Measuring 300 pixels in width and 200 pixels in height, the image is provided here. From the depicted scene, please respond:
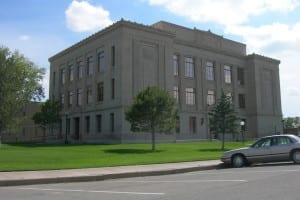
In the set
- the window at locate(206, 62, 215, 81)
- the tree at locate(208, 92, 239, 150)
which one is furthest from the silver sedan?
the window at locate(206, 62, 215, 81)

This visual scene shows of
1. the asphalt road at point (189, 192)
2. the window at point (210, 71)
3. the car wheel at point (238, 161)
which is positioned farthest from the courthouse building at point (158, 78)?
the asphalt road at point (189, 192)

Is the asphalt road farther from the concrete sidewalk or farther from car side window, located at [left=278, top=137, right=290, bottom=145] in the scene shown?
car side window, located at [left=278, top=137, right=290, bottom=145]

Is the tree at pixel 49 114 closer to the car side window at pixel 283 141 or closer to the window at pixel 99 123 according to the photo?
the window at pixel 99 123

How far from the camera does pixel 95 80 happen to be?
57.2m

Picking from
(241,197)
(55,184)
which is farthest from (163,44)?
(241,197)

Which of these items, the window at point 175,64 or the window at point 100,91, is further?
the window at point 175,64

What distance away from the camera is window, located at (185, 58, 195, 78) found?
62.4 metres

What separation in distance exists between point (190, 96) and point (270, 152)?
42489mm

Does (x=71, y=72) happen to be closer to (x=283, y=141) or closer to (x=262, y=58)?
(x=262, y=58)

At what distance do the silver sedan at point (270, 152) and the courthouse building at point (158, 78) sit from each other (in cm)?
2914

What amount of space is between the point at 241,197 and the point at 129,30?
1744 inches

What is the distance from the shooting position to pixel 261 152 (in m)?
20.5

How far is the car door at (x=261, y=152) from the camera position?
2042 centimetres

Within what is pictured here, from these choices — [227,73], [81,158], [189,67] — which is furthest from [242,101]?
[81,158]
